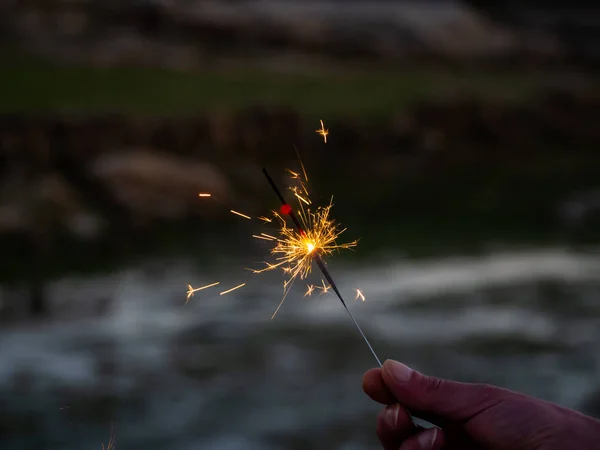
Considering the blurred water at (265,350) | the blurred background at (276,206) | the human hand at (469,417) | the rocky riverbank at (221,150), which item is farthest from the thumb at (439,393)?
the rocky riverbank at (221,150)

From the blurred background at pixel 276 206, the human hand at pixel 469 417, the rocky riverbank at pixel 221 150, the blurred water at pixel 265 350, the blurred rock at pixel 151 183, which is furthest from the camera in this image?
the blurred rock at pixel 151 183

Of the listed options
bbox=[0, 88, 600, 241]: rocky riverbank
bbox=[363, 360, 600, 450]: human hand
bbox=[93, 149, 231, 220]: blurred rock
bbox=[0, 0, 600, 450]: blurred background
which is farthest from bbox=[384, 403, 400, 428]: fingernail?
bbox=[93, 149, 231, 220]: blurred rock

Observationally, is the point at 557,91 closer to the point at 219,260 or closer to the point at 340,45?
the point at 340,45

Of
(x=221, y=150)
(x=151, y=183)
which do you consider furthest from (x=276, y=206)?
(x=151, y=183)

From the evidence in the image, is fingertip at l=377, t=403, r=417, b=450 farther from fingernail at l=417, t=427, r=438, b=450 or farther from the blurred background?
the blurred background

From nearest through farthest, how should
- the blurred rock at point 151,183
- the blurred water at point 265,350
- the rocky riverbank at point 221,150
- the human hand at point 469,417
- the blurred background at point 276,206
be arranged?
the human hand at point 469,417 < the blurred water at point 265,350 < the blurred background at point 276,206 < the rocky riverbank at point 221,150 < the blurred rock at point 151,183

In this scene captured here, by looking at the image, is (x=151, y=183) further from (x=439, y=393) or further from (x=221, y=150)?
(x=439, y=393)

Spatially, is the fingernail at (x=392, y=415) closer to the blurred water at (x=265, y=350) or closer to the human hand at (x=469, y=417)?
the human hand at (x=469, y=417)
